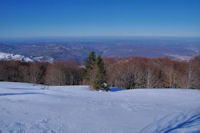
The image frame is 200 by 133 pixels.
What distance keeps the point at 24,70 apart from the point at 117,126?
32988 mm

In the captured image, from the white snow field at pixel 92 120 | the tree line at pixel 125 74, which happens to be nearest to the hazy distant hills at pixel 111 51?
the tree line at pixel 125 74

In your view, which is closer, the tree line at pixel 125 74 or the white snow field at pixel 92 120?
the white snow field at pixel 92 120

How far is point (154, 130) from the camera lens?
11.9 feet

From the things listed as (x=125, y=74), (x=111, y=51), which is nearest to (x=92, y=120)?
(x=125, y=74)

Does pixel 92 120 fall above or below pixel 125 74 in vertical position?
above

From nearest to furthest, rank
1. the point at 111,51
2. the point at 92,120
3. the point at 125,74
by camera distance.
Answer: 1. the point at 92,120
2. the point at 125,74
3. the point at 111,51

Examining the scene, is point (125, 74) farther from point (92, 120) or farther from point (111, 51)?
point (111, 51)

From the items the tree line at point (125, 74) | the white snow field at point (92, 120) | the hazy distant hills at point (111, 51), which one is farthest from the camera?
the hazy distant hills at point (111, 51)

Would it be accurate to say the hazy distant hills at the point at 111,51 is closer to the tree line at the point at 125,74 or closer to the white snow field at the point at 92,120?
the tree line at the point at 125,74

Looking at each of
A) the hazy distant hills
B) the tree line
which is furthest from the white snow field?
the hazy distant hills

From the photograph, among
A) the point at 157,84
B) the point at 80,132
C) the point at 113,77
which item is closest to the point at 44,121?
the point at 80,132

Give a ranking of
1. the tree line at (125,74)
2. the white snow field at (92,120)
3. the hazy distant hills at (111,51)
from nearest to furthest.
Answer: the white snow field at (92,120), the tree line at (125,74), the hazy distant hills at (111,51)

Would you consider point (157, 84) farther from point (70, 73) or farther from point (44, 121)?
point (44, 121)

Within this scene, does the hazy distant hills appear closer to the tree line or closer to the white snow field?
the tree line
